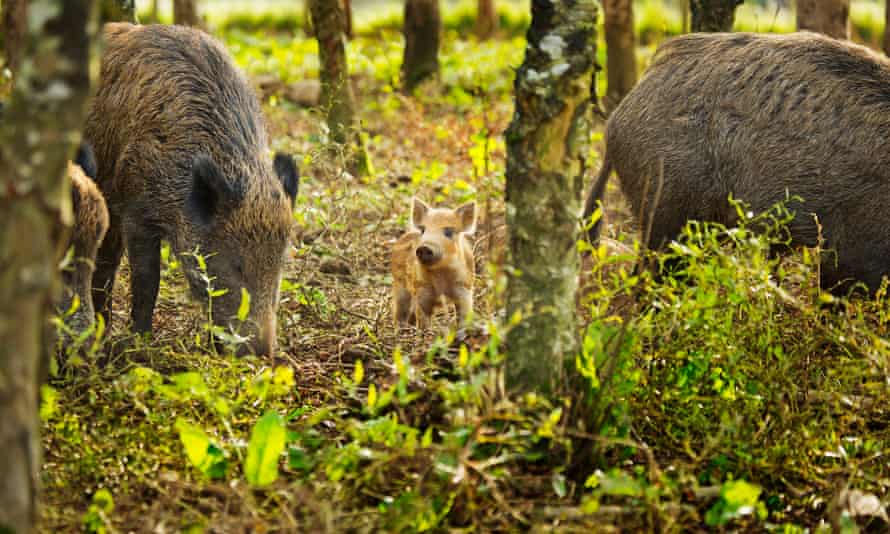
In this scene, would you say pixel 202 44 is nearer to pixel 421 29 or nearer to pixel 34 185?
pixel 34 185

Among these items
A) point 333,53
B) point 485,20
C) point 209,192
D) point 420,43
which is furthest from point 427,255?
point 485,20

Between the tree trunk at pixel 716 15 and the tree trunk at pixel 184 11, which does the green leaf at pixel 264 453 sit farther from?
the tree trunk at pixel 184 11

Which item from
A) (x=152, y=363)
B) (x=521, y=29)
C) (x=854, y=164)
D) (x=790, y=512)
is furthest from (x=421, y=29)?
(x=790, y=512)

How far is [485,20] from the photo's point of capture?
2244 centimetres

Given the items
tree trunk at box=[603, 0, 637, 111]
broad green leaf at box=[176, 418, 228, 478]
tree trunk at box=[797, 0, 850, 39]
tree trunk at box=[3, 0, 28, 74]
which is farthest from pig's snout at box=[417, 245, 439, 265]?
tree trunk at box=[603, 0, 637, 111]

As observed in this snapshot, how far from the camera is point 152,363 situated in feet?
15.6

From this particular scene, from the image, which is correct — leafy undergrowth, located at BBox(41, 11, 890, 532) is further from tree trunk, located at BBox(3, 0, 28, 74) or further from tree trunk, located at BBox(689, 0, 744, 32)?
tree trunk, located at BBox(3, 0, 28, 74)

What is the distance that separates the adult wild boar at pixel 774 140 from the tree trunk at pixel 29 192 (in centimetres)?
352

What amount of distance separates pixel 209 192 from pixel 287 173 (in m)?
0.45

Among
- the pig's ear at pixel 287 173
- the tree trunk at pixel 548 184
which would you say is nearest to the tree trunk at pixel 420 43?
→ the pig's ear at pixel 287 173

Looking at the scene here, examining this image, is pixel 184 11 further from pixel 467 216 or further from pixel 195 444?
→ pixel 195 444

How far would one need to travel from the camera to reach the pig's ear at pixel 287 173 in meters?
5.62

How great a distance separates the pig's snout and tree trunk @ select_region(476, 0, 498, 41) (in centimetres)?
1701

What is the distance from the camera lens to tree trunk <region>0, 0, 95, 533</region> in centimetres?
267
